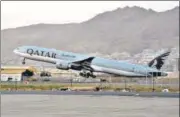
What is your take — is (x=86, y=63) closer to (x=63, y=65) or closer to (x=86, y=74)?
(x=86, y=74)

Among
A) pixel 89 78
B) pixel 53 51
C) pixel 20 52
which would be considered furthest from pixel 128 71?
pixel 20 52

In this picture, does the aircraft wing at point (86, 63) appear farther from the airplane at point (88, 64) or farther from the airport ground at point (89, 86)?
the airport ground at point (89, 86)

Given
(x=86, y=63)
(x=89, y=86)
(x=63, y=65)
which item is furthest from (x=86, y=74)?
(x=89, y=86)

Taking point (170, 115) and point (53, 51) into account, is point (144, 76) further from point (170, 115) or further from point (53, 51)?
point (170, 115)

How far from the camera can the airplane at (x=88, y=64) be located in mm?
77375

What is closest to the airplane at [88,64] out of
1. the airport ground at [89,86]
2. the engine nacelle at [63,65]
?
the engine nacelle at [63,65]

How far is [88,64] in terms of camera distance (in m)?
81.4

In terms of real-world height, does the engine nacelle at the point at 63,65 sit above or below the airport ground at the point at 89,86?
above

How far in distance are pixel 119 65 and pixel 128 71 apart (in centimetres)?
184

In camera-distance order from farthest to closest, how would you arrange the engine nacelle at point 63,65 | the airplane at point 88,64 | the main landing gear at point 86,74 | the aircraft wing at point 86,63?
the aircraft wing at point 86,63 < the main landing gear at point 86,74 < the airplane at point 88,64 < the engine nacelle at point 63,65

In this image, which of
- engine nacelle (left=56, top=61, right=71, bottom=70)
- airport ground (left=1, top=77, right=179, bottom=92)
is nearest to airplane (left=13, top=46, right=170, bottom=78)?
engine nacelle (left=56, top=61, right=71, bottom=70)

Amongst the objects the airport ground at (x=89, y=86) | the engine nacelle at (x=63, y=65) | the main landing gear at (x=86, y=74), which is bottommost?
the airport ground at (x=89, y=86)

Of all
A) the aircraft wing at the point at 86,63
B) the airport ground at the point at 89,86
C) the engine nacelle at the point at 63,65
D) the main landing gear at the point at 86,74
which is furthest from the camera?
the aircraft wing at the point at 86,63

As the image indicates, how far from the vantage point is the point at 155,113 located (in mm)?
18125
